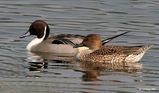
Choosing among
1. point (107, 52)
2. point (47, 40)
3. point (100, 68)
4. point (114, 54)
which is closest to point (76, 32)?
point (47, 40)

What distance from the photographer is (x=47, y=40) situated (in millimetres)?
19047

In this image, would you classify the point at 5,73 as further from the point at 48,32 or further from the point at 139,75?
the point at 48,32

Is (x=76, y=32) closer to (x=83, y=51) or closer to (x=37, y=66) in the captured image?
(x=83, y=51)

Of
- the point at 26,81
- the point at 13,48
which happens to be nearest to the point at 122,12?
the point at 13,48

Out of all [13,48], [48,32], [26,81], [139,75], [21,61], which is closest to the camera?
[26,81]

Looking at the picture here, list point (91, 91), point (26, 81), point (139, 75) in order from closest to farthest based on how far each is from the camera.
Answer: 1. point (91, 91)
2. point (26, 81)
3. point (139, 75)

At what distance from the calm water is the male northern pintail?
301mm

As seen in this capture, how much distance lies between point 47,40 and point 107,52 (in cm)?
252

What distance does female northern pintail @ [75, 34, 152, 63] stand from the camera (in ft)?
54.6

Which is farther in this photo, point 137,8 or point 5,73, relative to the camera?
point 137,8

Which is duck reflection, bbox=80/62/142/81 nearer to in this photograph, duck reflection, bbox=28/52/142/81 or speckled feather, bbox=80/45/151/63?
duck reflection, bbox=28/52/142/81

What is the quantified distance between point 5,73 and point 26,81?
88cm

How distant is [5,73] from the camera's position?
14484mm

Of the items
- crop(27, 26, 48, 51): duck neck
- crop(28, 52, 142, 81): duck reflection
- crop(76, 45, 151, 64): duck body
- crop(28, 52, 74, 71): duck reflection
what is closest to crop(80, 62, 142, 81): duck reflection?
crop(28, 52, 142, 81): duck reflection
